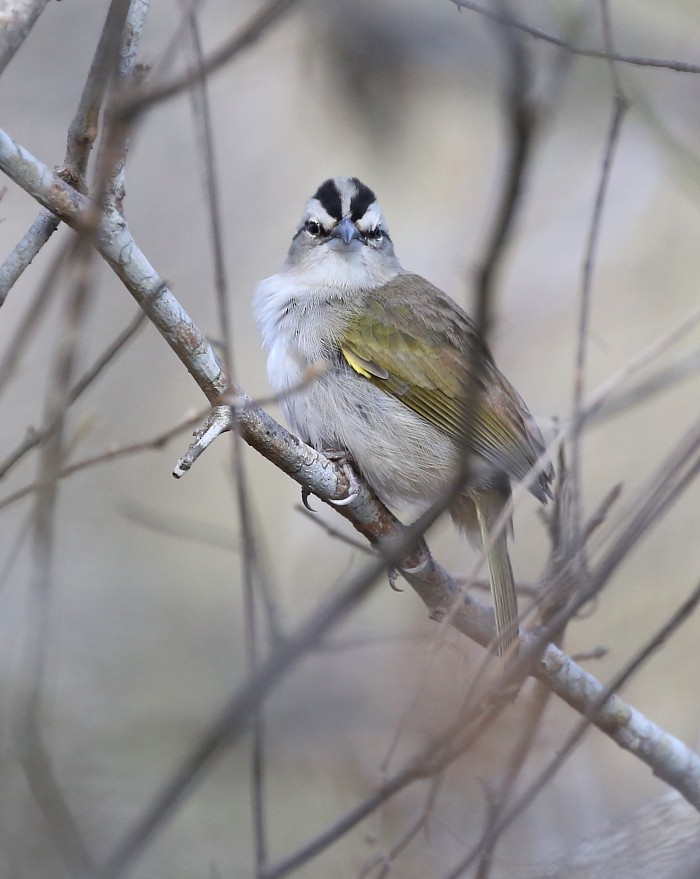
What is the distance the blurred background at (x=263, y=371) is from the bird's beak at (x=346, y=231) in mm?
1075

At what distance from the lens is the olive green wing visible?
4.24m

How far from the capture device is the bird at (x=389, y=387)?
4.11 meters

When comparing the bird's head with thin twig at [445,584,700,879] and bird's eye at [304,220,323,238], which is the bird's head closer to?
bird's eye at [304,220,323,238]

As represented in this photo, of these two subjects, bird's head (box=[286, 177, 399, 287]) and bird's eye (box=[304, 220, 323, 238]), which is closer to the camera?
bird's head (box=[286, 177, 399, 287])

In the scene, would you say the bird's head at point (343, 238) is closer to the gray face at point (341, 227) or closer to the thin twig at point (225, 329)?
the gray face at point (341, 227)

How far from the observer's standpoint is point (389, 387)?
429cm

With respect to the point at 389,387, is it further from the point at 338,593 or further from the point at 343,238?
the point at 338,593

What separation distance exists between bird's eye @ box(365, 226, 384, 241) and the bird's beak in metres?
0.11

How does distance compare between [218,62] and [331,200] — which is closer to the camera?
[218,62]

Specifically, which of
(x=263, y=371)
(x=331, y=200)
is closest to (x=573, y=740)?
(x=331, y=200)

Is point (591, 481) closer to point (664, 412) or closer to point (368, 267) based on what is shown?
point (664, 412)

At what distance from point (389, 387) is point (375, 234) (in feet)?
3.38

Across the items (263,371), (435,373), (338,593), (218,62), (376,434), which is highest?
(263,371)

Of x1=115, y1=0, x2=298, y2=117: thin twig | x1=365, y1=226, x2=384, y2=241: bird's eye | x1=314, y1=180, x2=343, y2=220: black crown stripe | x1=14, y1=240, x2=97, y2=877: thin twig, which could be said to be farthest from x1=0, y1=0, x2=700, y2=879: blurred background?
x1=115, y1=0, x2=298, y2=117: thin twig
